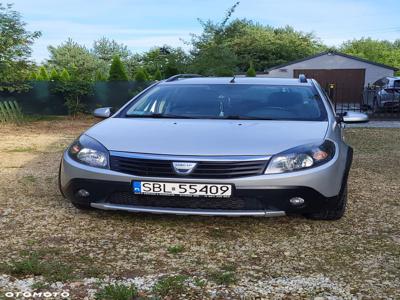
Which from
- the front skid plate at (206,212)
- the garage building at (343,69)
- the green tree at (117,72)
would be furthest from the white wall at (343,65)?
the front skid plate at (206,212)

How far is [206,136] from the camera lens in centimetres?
354

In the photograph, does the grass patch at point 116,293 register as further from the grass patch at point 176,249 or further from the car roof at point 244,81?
the car roof at point 244,81

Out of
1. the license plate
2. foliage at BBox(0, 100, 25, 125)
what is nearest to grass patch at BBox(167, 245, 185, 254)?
the license plate

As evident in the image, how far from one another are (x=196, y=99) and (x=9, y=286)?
2.53m

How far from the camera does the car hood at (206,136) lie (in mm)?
3338

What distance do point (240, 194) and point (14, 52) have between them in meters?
12.4

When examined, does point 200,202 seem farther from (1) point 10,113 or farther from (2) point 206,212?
(1) point 10,113

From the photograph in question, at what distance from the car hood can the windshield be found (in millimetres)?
238

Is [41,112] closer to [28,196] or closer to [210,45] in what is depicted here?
[210,45]

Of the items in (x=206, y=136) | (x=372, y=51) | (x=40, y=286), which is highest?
(x=206, y=136)

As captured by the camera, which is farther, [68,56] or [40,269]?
[68,56]

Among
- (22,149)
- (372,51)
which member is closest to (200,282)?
(22,149)

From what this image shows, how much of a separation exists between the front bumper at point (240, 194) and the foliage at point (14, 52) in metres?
11.1

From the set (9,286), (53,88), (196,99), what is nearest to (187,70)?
(53,88)
